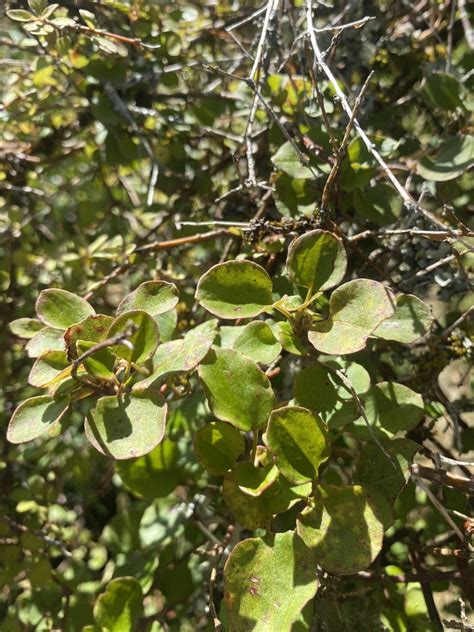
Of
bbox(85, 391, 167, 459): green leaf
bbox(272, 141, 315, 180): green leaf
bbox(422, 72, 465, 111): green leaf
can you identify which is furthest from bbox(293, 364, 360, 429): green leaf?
bbox(422, 72, 465, 111): green leaf

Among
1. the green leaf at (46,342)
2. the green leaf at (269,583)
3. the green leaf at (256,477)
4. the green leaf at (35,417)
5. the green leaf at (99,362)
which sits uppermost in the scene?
the green leaf at (99,362)

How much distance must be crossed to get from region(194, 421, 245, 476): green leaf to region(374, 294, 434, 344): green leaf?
0.17m

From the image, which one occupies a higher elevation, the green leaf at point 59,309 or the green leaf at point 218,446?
the green leaf at point 59,309

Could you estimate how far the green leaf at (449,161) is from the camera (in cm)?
71

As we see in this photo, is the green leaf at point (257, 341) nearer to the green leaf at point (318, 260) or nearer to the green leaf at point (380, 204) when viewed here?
the green leaf at point (318, 260)

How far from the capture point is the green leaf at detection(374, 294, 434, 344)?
1.85 feet

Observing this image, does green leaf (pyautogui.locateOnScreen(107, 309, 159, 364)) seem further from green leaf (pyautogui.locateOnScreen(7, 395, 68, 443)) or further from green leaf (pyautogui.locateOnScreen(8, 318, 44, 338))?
green leaf (pyautogui.locateOnScreen(8, 318, 44, 338))

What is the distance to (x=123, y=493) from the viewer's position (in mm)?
1029

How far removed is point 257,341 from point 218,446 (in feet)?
0.35

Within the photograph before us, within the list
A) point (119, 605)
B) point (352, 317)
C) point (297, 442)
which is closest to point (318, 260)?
point (352, 317)

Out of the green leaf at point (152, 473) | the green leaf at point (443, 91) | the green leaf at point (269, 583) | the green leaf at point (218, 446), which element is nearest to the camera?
the green leaf at point (269, 583)

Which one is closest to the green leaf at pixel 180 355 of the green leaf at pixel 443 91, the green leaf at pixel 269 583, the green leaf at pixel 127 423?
the green leaf at pixel 127 423

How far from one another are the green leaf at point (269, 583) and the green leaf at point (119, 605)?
0.71 ft

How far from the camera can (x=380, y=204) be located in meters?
0.73
